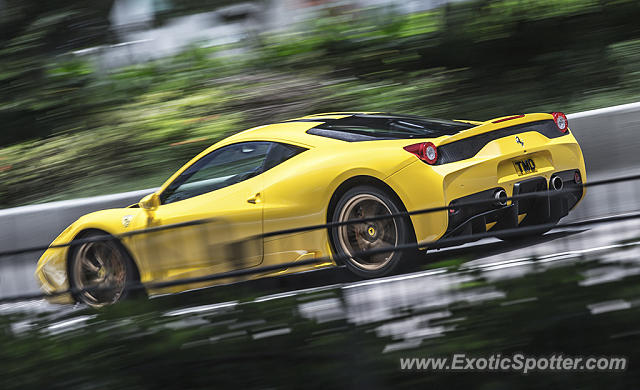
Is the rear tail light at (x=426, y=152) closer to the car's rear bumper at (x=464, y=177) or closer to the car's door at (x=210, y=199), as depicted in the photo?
the car's rear bumper at (x=464, y=177)

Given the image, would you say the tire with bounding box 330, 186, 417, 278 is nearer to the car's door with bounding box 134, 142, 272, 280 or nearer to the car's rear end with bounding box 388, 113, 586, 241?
the car's rear end with bounding box 388, 113, 586, 241

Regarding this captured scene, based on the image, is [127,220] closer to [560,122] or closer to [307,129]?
[307,129]

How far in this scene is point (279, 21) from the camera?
39.9ft

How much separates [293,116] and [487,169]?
17.7 ft

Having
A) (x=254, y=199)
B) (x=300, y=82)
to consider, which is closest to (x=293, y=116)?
(x=300, y=82)

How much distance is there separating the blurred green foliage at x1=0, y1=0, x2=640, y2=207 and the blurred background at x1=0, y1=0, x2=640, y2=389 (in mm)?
30

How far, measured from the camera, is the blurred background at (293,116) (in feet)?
10.3

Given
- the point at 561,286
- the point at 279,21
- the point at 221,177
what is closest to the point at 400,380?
the point at 561,286

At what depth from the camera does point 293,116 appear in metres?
10.5

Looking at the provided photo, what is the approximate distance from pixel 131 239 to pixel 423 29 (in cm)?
770

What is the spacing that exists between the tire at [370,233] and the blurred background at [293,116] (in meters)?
0.12

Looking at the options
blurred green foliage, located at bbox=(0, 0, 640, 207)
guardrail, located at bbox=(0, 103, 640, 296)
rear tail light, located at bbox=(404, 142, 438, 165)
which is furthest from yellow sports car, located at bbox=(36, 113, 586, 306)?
blurred green foliage, located at bbox=(0, 0, 640, 207)

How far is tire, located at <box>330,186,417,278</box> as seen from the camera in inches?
136

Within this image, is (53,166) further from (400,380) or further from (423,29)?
(400,380)
